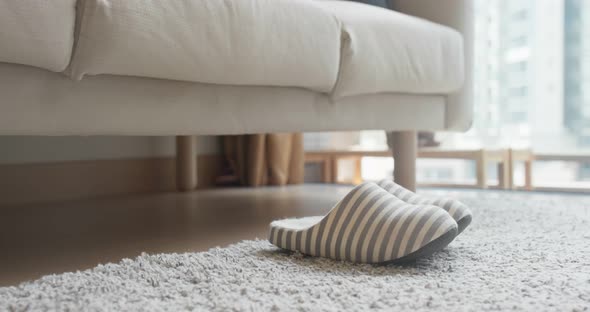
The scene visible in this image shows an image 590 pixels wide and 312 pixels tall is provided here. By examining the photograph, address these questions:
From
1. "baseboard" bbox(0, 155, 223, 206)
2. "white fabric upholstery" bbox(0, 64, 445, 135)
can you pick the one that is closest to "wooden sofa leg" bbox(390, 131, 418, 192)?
"white fabric upholstery" bbox(0, 64, 445, 135)

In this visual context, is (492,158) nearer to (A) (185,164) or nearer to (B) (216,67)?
(A) (185,164)

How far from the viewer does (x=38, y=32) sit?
31.1 inches

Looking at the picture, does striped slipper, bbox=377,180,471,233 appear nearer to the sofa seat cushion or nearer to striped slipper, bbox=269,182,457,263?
striped slipper, bbox=269,182,457,263

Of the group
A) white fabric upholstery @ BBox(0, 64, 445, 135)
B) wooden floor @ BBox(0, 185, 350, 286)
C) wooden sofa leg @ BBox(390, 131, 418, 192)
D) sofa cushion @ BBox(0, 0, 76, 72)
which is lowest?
wooden floor @ BBox(0, 185, 350, 286)

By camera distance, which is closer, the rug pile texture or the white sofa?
the rug pile texture

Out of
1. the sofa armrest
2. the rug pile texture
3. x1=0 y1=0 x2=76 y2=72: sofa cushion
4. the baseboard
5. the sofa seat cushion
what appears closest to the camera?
the rug pile texture

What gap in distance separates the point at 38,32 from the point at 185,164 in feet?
4.50

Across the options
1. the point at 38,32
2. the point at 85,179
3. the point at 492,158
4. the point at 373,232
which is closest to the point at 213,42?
the point at 38,32

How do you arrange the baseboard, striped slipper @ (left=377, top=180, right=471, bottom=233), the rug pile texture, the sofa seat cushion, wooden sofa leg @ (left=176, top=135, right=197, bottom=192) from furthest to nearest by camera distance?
1. wooden sofa leg @ (left=176, top=135, right=197, bottom=192)
2. the baseboard
3. the sofa seat cushion
4. striped slipper @ (left=377, top=180, right=471, bottom=233)
5. the rug pile texture

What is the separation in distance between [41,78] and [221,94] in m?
0.31

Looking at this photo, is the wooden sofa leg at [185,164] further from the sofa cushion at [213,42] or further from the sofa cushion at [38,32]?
the sofa cushion at [38,32]

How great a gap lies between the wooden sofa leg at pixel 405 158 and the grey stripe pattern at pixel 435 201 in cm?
58

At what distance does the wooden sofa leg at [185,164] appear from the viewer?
211 centimetres

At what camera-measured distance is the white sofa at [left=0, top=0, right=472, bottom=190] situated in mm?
832
